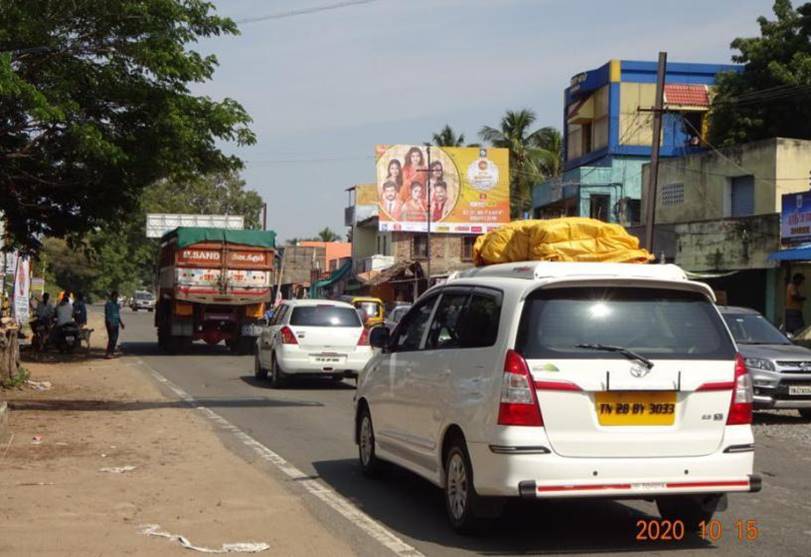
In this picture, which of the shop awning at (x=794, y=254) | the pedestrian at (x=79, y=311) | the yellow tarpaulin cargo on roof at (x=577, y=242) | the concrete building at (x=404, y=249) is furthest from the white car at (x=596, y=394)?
the concrete building at (x=404, y=249)

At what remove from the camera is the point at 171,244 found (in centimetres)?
2969

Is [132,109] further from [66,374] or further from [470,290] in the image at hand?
[470,290]

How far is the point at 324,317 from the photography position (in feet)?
64.1

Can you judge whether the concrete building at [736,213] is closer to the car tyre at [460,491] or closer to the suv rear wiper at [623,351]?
the car tyre at [460,491]

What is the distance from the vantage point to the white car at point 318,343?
19.0 m

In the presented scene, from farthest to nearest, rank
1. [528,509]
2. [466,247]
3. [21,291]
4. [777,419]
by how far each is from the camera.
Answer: [466,247] → [21,291] → [777,419] → [528,509]

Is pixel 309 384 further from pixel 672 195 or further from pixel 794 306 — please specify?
pixel 672 195

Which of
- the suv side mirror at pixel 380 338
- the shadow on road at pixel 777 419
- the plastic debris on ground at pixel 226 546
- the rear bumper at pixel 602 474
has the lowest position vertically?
the plastic debris on ground at pixel 226 546

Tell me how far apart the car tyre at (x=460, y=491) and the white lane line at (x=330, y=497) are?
423mm

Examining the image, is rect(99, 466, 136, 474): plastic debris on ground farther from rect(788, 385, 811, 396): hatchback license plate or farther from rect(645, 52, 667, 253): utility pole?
rect(645, 52, 667, 253): utility pole

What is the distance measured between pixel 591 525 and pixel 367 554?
1.89 meters

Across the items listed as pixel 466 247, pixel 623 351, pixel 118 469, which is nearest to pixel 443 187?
pixel 466 247

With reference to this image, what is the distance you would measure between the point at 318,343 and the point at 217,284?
32.6 feet

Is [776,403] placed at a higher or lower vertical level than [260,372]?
higher
